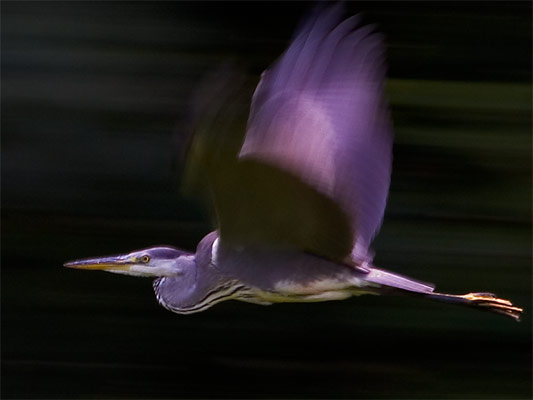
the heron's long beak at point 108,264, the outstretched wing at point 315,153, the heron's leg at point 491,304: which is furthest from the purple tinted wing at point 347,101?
the heron's long beak at point 108,264

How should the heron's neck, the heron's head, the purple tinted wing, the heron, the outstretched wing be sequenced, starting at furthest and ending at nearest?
1. the heron's head
2. the heron's neck
3. the purple tinted wing
4. the heron
5. the outstretched wing

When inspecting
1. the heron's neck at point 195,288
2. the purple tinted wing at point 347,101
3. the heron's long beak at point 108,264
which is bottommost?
the heron's neck at point 195,288

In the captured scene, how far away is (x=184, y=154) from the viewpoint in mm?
1903

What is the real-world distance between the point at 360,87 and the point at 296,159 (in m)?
0.51

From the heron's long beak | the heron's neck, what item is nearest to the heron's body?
the heron's neck

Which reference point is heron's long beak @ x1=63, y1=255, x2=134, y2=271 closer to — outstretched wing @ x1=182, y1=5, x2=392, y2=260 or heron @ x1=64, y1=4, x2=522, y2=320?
heron @ x1=64, y1=4, x2=522, y2=320

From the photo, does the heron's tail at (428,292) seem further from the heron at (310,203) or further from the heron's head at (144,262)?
the heron's head at (144,262)

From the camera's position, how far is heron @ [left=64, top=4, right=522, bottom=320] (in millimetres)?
2133

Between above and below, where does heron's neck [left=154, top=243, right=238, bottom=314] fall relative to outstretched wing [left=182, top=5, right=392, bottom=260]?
below

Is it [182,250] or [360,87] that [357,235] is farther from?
[182,250]

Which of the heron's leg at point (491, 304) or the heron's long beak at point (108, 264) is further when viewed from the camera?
the heron's long beak at point (108, 264)

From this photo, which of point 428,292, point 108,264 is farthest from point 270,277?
point 108,264

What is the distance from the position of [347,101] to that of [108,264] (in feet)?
1.99

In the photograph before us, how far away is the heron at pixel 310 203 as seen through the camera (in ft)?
7.00
